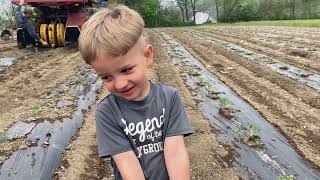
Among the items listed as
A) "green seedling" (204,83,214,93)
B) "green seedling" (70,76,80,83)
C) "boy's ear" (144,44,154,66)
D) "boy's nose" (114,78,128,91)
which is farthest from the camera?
"green seedling" (70,76,80,83)

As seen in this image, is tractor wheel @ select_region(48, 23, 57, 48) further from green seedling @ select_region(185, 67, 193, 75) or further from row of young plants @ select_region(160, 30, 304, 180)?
green seedling @ select_region(185, 67, 193, 75)

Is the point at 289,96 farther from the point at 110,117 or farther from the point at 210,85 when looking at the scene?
the point at 110,117

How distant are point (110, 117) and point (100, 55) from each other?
0.35 metres

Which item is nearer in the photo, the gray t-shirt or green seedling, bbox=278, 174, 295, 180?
the gray t-shirt

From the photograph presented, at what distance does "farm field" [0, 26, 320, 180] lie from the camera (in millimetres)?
4469

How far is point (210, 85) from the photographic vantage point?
8.23m

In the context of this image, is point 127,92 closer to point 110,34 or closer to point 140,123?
point 140,123

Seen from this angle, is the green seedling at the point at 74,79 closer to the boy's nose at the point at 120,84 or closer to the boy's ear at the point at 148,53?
the boy's ear at the point at 148,53

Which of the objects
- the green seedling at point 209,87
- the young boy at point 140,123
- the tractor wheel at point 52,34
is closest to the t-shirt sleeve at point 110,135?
the young boy at point 140,123

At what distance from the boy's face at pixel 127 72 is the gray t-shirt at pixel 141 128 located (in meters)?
0.07

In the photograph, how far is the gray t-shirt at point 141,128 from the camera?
2.28m

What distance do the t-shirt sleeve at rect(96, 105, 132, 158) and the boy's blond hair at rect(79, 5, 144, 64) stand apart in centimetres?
31

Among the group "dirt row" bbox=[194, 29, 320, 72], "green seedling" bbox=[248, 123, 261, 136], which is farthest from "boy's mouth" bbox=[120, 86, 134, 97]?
"dirt row" bbox=[194, 29, 320, 72]

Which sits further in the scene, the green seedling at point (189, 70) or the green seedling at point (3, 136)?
the green seedling at point (189, 70)
